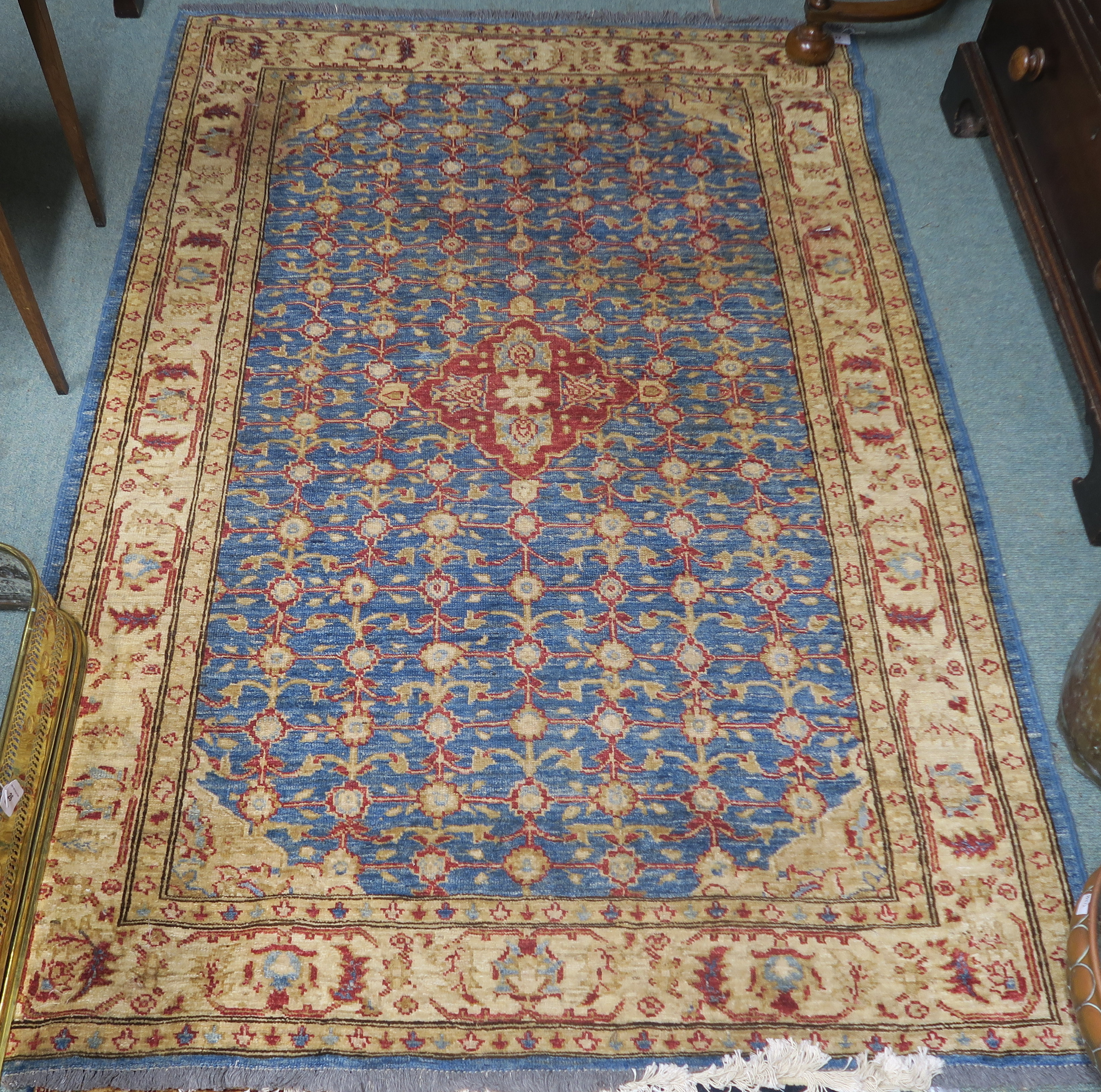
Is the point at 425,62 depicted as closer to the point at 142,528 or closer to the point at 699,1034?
the point at 142,528

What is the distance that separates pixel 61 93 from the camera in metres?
2.17

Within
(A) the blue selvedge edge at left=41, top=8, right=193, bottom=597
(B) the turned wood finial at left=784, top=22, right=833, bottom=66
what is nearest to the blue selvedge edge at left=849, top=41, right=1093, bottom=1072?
(B) the turned wood finial at left=784, top=22, right=833, bottom=66

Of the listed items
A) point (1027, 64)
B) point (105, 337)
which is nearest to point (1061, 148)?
point (1027, 64)

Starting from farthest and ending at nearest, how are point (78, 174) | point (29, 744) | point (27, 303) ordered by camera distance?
point (78, 174) < point (27, 303) < point (29, 744)

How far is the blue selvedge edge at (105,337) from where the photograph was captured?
Answer: 1888 mm

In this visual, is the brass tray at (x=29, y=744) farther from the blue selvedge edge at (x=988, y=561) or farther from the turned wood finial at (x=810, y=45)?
the turned wood finial at (x=810, y=45)

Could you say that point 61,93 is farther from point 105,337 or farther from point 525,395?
point 525,395

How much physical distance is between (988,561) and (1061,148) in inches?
34.6

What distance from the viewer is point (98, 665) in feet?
5.78

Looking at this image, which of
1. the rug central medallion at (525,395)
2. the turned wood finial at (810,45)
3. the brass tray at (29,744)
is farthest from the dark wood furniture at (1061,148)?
the brass tray at (29,744)

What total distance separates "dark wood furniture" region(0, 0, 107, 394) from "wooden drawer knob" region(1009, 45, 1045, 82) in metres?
1.97

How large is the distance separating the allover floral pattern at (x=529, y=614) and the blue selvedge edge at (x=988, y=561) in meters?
0.03

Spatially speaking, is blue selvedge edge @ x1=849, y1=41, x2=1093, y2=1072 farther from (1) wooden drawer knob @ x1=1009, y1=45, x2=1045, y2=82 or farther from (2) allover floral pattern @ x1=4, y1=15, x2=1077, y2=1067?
(1) wooden drawer knob @ x1=1009, y1=45, x2=1045, y2=82

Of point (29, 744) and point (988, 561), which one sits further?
point (988, 561)
